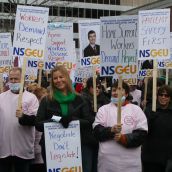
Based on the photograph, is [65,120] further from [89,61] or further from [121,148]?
[89,61]

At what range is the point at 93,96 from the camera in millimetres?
8344

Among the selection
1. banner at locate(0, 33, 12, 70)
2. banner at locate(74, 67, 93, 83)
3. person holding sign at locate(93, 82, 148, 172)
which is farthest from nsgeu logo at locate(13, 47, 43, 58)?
banner at locate(74, 67, 93, 83)

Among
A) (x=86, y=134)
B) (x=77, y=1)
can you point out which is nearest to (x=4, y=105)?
(x=86, y=134)

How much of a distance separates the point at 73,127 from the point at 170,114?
137 centimetres

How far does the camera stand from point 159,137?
6820mm

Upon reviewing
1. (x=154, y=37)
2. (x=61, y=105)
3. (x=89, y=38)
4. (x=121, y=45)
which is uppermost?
(x=89, y=38)

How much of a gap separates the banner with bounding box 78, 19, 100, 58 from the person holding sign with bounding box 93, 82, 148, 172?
4.76m

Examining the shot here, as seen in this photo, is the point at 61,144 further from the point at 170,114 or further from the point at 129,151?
the point at 170,114

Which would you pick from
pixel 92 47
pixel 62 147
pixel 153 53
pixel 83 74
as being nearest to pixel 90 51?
pixel 92 47

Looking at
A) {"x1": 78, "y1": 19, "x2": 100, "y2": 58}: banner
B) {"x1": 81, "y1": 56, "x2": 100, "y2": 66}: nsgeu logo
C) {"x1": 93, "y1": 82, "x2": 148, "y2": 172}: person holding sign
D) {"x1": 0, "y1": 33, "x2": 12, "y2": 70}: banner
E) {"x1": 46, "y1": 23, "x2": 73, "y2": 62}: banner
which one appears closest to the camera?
{"x1": 93, "y1": 82, "x2": 148, "y2": 172}: person holding sign

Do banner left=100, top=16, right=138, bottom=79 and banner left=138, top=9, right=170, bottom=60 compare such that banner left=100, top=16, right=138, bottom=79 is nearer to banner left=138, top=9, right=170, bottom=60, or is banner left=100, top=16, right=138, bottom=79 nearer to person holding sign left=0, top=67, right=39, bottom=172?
banner left=138, top=9, right=170, bottom=60

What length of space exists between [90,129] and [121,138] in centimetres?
144

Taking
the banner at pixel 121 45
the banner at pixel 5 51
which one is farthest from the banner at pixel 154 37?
the banner at pixel 5 51

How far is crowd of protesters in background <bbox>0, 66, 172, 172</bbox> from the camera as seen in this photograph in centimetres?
626
